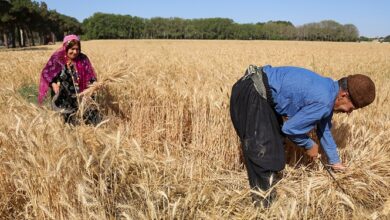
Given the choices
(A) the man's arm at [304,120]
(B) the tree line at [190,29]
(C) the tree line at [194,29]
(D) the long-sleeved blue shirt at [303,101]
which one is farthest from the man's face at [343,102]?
(C) the tree line at [194,29]

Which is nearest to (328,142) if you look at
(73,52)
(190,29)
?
(73,52)

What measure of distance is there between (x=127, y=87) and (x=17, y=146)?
10.3 feet

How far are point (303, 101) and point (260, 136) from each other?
1.48ft

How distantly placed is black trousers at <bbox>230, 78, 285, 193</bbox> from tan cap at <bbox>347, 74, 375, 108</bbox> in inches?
26.1

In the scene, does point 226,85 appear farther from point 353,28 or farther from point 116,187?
point 353,28

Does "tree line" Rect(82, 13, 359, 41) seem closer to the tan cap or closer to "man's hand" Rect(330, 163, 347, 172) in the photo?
"man's hand" Rect(330, 163, 347, 172)

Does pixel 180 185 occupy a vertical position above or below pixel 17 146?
below

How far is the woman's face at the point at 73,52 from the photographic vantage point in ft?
17.2

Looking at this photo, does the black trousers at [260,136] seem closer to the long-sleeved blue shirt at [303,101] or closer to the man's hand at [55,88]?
the long-sleeved blue shirt at [303,101]

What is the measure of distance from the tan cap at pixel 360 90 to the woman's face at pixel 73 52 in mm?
3688

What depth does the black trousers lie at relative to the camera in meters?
3.21

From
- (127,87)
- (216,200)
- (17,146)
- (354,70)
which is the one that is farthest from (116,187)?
→ (354,70)

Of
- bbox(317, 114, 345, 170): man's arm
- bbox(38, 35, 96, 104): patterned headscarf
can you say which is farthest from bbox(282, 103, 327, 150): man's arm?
bbox(38, 35, 96, 104): patterned headscarf

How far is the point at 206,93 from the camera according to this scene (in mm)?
4938
